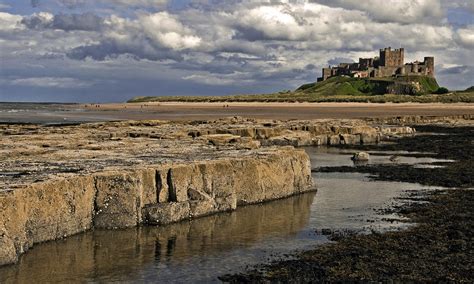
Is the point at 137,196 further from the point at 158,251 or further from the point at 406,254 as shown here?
the point at 406,254

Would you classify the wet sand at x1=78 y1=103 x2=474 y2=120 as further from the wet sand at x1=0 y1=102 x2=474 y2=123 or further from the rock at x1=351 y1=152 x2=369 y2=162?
the rock at x1=351 y1=152 x2=369 y2=162

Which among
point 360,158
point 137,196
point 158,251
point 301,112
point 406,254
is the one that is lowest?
point 158,251

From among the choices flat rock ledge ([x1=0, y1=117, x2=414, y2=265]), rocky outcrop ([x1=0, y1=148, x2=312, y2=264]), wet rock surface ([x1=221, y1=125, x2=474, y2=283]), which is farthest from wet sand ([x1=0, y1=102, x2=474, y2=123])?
wet rock surface ([x1=221, y1=125, x2=474, y2=283])

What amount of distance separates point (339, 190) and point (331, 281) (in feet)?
40.4

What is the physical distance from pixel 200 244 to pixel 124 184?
304 cm

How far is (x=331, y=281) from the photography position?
12344mm

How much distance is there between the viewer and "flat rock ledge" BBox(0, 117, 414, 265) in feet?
47.6

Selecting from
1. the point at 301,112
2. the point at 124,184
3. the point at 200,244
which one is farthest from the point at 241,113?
the point at 200,244

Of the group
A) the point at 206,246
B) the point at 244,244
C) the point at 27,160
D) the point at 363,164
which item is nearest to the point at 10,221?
the point at 206,246

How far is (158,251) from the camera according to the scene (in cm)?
1483

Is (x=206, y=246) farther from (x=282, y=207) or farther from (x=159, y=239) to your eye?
(x=282, y=207)

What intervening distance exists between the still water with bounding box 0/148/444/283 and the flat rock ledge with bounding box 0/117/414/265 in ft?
1.45

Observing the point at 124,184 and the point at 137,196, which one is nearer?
the point at 124,184

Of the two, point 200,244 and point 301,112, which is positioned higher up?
point 301,112
